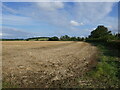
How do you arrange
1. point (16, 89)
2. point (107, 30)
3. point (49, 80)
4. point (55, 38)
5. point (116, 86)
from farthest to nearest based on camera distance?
point (55, 38)
point (107, 30)
point (49, 80)
point (116, 86)
point (16, 89)

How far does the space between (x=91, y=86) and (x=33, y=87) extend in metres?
3.06

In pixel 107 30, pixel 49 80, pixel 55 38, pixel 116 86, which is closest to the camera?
pixel 116 86

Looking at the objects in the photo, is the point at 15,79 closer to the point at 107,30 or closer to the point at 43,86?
the point at 43,86

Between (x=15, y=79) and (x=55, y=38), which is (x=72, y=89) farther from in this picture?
(x=55, y=38)

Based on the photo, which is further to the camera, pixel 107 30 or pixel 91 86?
pixel 107 30

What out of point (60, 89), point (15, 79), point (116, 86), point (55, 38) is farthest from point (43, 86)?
point (55, 38)

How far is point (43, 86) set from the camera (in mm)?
7199

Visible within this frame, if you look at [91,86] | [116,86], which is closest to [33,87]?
[91,86]

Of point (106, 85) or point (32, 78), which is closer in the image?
point (106, 85)

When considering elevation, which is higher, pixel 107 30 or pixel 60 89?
pixel 107 30

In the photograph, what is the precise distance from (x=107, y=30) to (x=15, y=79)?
113 metres

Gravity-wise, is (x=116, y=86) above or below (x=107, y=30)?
below

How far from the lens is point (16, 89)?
267 inches

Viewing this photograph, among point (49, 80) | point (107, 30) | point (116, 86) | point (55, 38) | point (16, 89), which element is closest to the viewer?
point (16, 89)
